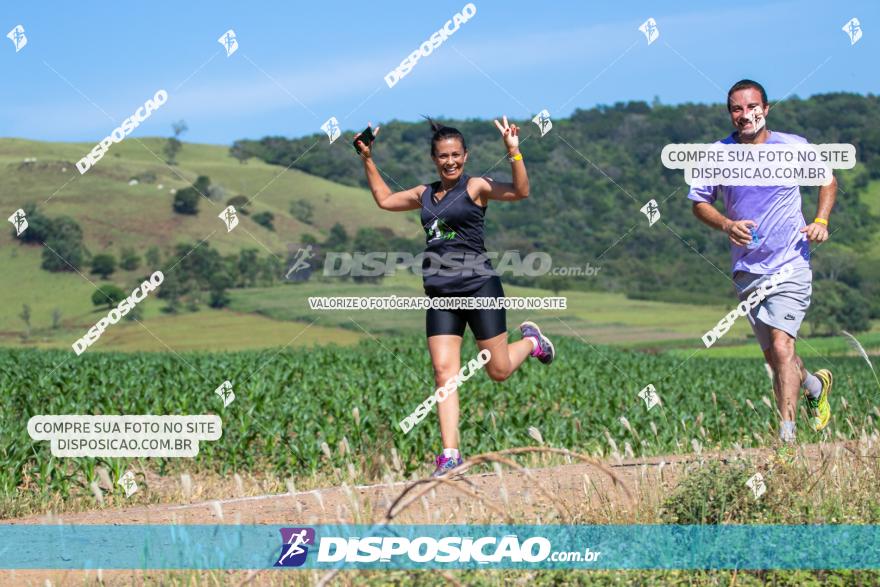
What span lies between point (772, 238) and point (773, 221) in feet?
0.43

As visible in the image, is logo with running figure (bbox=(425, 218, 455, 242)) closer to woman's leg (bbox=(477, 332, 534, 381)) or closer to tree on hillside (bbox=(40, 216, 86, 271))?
woman's leg (bbox=(477, 332, 534, 381))

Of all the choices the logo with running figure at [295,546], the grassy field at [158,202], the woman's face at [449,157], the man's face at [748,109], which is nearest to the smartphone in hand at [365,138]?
the woman's face at [449,157]

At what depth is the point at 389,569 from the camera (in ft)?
15.6

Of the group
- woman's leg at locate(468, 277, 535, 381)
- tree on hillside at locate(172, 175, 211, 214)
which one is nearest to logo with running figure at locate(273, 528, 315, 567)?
woman's leg at locate(468, 277, 535, 381)

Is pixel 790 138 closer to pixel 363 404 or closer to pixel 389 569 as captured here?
pixel 389 569

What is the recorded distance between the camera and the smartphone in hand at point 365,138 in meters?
7.61

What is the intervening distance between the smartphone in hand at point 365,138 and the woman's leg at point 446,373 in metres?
1.49

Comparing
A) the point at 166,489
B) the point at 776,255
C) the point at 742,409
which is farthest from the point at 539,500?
the point at 742,409

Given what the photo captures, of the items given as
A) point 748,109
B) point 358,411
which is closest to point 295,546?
point 748,109

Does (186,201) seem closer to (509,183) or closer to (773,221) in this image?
(509,183)

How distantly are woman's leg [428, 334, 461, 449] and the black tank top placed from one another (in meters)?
0.37

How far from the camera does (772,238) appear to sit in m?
8.11

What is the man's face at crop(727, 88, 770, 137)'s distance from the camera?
812cm

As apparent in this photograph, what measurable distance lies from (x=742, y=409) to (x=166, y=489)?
8.92 meters
